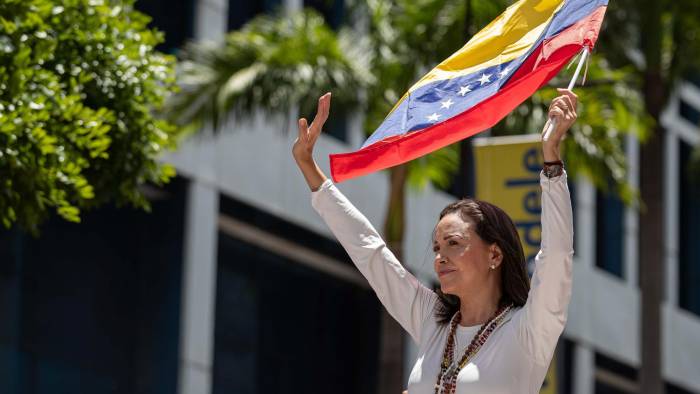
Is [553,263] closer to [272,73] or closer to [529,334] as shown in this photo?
[529,334]

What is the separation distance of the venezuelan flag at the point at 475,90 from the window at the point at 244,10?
21349mm

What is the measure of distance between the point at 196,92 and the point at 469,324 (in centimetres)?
1686

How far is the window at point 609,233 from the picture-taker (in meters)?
42.1

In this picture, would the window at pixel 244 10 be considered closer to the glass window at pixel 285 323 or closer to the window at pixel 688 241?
the glass window at pixel 285 323

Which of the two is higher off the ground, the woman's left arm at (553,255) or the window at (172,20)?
the window at (172,20)

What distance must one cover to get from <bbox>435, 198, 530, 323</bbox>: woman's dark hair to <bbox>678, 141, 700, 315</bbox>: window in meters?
39.5

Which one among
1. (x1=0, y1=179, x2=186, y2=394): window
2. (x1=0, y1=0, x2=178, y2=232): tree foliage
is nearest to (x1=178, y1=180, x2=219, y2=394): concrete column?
(x1=0, y1=179, x2=186, y2=394): window

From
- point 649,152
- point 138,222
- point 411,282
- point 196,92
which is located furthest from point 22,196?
point 649,152

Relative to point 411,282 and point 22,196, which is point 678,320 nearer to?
point 22,196

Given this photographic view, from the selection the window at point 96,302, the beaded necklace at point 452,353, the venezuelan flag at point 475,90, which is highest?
the window at point 96,302

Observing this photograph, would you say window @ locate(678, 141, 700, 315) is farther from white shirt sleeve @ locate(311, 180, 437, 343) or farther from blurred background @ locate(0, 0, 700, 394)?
white shirt sleeve @ locate(311, 180, 437, 343)

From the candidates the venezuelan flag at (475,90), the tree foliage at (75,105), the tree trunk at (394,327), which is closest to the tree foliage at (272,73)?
the tree trunk at (394,327)

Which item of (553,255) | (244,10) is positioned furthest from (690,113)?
(553,255)

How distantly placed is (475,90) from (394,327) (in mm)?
14315
